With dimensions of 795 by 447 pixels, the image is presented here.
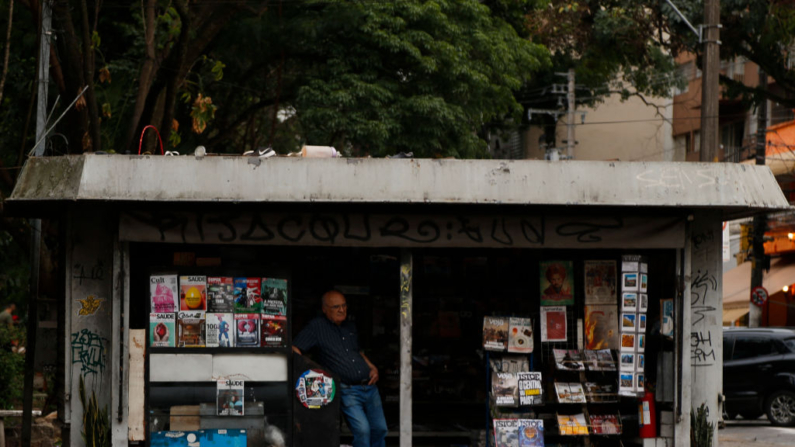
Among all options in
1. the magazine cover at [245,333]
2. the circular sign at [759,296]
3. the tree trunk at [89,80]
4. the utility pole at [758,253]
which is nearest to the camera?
the magazine cover at [245,333]

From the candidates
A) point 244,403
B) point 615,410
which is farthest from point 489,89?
point 244,403

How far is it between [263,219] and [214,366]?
1281 millimetres

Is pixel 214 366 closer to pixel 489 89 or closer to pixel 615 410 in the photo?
pixel 615 410

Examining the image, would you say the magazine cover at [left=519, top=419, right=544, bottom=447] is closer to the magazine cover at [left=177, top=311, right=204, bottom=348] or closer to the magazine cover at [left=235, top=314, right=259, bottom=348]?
the magazine cover at [left=235, top=314, right=259, bottom=348]

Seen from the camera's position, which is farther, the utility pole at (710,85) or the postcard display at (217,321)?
the utility pole at (710,85)

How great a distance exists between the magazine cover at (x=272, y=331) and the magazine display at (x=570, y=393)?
8.49 ft

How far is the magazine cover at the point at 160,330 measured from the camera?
7.99 metres

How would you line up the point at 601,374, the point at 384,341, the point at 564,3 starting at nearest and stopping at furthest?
the point at 601,374 → the point at 384,341 → the point at 564,3

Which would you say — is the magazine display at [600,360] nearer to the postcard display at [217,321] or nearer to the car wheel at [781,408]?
the postcard display at [217,321]

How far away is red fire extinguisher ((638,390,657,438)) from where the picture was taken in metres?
8.57

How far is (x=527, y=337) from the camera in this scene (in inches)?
354

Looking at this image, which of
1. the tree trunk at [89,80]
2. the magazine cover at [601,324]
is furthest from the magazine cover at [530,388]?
the tree trunk at [89,80]

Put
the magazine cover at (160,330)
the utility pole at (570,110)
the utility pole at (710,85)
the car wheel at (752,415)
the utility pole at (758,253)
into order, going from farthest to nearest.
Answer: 1. the utility pole at (570,110)
2. the utility pole at (758,253)
3. the car wheel at (752,415)
4. the utility pole at (710,85)
5. the magazine cover at (160,330)

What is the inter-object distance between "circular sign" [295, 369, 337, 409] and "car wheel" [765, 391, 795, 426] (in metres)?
9.96
